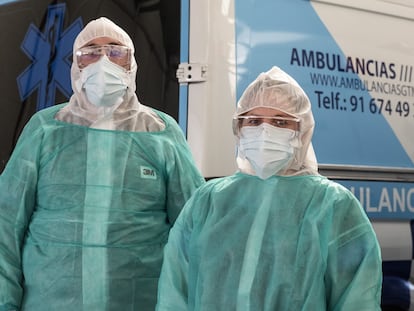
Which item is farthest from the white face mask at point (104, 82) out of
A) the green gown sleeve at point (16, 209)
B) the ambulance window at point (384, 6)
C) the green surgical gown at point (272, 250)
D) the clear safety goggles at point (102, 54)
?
the ambulance window at point (384, 6)

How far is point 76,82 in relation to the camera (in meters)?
2.56

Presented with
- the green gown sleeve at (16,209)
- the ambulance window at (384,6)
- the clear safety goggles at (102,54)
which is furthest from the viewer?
the ambulance window at (384,6)

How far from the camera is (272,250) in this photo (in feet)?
6.69

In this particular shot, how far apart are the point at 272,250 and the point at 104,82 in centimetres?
87

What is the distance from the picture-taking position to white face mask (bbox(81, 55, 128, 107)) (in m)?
2.49

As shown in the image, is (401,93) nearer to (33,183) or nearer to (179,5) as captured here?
(179,5)

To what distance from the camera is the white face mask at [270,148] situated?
2137 mm

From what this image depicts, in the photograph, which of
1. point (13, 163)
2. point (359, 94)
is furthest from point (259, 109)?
point (359, 94)

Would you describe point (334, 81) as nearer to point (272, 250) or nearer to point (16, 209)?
point (272, 250)

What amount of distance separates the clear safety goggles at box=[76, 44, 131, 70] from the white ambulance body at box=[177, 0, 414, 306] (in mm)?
564

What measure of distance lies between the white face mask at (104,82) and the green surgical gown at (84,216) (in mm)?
114

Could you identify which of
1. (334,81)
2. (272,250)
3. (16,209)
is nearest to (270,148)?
(272,250)

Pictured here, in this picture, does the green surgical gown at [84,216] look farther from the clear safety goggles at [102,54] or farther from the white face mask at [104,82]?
the clear safety goggles at [102,54]

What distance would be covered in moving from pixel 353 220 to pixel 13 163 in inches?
47.1
